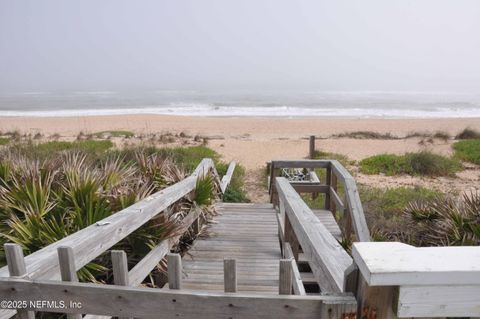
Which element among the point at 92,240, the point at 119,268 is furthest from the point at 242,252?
the point at 119,268

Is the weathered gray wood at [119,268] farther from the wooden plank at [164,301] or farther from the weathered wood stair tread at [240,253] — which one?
the weathered wood stair tread at [240,253]

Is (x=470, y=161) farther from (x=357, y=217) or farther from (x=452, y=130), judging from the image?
(x=452, y=130)

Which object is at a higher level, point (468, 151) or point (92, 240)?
point (92, 240)

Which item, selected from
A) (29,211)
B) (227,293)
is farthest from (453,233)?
(29,211)

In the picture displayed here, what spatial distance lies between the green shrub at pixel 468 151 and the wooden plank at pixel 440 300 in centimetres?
1426

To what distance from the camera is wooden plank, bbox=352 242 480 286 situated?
1127 millimetres

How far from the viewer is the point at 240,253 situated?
4.18 metres

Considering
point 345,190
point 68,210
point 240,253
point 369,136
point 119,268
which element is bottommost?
point 369,136

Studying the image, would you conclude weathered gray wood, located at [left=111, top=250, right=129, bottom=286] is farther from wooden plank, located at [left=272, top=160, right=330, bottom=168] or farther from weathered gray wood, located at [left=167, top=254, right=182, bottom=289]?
wooden plank, located at [left=272, top=160, right=330, bottom=168]

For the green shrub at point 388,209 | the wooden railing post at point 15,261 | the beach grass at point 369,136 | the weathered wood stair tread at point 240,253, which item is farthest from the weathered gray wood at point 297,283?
the beach grass at point 369,136

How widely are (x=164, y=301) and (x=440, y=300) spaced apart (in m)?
1.12

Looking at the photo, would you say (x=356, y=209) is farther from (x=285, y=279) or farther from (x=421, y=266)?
(x=421, y=266)

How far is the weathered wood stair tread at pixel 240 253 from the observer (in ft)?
11.1

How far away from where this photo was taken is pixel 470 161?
13.3m
